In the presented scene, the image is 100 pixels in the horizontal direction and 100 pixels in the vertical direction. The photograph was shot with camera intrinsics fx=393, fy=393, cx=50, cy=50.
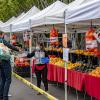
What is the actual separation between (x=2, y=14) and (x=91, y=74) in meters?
39.4

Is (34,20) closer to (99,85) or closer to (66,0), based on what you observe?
(99,85)

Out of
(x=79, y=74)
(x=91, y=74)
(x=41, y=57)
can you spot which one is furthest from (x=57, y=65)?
(x=91, y=74)

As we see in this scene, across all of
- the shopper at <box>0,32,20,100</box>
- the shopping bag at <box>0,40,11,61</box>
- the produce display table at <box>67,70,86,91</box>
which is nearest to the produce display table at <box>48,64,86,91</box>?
the produce display table at <box>67,70,86,91</box>

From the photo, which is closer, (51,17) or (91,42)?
(91,42)

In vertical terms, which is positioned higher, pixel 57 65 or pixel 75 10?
pixel 75 10

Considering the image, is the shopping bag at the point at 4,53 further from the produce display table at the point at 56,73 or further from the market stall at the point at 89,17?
the produce display table at the point at 56,73

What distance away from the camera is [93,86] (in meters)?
10.6

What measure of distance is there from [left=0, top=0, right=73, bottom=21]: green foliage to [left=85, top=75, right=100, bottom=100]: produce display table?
2254cm

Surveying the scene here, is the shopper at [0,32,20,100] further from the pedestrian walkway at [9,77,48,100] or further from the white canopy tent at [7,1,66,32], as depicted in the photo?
the white canopy tent at [7,1,66,32]

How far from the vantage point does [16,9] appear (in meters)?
43.0

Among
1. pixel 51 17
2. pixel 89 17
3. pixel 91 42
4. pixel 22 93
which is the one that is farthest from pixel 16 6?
pixel 89 17

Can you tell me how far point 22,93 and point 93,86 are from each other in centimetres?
450

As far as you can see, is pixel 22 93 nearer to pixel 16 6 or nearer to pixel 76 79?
pixel 76 79

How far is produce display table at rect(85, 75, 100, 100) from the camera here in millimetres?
10203
